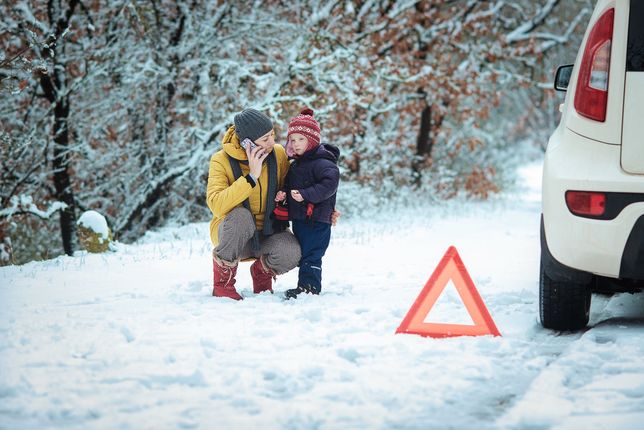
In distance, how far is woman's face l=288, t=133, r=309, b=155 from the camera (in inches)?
200

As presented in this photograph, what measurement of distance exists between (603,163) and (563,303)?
88 cm

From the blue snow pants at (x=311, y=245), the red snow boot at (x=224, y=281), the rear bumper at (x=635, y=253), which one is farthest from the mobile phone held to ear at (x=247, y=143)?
the rear bumper at (x=635, y=253)

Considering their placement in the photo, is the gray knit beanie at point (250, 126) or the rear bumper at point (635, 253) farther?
the gray knit beanie at point (250, 126)

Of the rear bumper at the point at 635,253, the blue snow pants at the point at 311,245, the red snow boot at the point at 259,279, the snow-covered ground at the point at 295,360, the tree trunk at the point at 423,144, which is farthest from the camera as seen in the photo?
the tree trunk at the point at 423,144

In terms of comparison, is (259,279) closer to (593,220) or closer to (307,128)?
(307,128)

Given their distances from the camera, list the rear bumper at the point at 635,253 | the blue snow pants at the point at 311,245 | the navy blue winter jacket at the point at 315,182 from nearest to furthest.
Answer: the rear bumper at the point at 635,253 < the navy blue winter jacket at the point at 315,182 < the blue snow pants at the point at 311,245

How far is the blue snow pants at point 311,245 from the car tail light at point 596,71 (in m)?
2.02

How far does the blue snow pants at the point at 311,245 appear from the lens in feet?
17.0

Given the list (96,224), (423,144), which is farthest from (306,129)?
(423,144)

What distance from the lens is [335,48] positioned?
13578 mm

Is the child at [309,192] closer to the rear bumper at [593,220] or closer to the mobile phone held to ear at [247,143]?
the mobile phone held to ear at [247,143]

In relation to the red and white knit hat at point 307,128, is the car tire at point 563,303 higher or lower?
lower

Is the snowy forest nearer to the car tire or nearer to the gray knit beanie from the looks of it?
the gray knit beanie

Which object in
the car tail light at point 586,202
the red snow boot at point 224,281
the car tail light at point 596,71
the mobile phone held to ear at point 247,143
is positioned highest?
the car tail light at point 596,71
